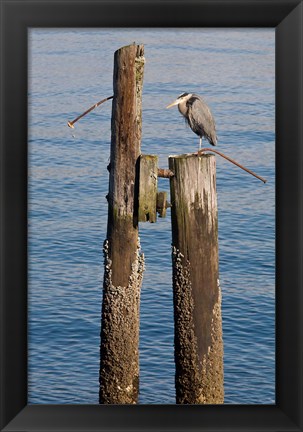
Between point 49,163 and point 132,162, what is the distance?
1507 mm

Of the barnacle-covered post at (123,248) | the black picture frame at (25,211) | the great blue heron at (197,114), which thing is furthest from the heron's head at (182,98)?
the black picture frame at (25,211)

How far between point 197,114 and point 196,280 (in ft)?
4.48

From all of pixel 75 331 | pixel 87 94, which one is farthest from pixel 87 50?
pixel 75 331

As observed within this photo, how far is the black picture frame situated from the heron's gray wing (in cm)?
126

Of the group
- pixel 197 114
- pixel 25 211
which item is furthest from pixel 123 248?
pixel 197 114

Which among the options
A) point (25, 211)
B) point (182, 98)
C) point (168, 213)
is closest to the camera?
point (25, 211)

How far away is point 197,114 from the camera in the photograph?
6.99 m

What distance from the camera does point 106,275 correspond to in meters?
6.23

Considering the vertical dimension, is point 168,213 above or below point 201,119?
below

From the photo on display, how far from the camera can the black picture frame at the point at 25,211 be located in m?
5.62

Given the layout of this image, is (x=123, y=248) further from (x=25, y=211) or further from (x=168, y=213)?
(x=25, y=211)

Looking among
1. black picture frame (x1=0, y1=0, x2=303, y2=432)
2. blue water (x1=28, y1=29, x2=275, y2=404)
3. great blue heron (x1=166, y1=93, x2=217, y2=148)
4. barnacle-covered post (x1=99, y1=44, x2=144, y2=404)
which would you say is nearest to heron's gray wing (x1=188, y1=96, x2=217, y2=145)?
great blue heron (x1=166, y1=93, x2=217, y2=148)

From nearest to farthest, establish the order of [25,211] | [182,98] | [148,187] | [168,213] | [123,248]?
[25,211] < [148,187] < [123,248] < [168,213] < [182,98]
